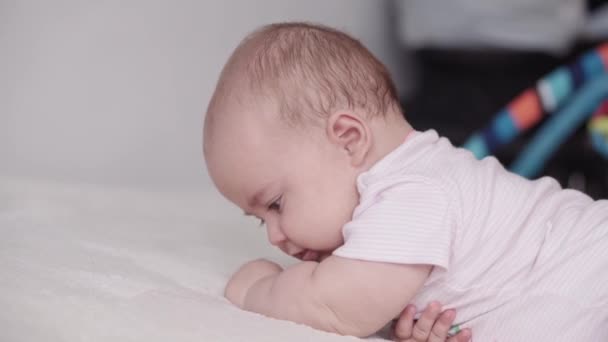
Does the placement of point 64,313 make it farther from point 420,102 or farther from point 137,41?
point 420,102

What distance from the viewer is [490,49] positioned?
2.31m

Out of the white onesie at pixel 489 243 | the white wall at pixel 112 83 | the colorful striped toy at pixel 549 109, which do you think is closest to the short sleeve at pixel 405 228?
the white onesie at pixel 489 243

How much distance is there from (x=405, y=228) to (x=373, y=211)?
0.14 ft

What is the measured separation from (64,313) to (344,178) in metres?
0.35

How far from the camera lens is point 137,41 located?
1.53m

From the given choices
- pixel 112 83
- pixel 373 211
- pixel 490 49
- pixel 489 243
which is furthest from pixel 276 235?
pixel 490 49

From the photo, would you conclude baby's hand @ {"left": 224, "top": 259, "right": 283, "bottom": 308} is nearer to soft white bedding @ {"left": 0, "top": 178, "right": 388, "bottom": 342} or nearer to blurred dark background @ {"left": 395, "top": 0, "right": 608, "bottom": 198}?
soft white bedding @ {"left": 0, "top": 178, "right": 388, "bottom": 342}

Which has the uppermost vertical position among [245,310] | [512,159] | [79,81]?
[79,81]

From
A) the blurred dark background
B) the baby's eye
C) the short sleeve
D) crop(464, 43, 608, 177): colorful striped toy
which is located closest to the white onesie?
the short sleeve

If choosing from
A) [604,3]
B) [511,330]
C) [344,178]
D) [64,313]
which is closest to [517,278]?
[511,330]

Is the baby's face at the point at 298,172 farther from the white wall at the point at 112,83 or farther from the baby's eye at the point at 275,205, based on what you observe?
the white wall at the point at 112,83

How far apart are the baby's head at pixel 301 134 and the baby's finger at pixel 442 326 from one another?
0.15 meters

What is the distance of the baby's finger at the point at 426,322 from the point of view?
0.91 m

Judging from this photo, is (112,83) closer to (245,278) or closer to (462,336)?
(245,278)
